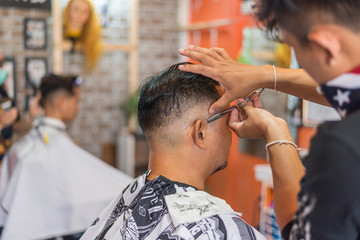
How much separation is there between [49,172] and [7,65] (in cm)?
217

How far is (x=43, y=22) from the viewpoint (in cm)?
512

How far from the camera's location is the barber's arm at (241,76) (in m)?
1.21

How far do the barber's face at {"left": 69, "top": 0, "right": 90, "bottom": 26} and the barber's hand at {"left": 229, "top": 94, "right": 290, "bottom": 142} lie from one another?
389 centimetres

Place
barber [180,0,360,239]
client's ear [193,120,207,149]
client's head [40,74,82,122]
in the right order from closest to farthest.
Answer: barber [180,0,360,239] < client's ear [193,120,207,149] < client's head [40,74,82,122]

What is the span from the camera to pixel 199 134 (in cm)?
139

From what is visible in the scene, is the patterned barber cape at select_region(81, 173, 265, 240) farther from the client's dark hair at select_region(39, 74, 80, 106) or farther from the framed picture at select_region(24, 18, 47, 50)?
the framed picture at select_region(24, 18, 47, 50)

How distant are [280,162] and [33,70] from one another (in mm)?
4558

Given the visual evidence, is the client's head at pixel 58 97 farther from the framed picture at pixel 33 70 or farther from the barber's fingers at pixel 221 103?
the barber's fingers at pixel 221 103

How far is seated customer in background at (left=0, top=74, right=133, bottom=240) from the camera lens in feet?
10.4

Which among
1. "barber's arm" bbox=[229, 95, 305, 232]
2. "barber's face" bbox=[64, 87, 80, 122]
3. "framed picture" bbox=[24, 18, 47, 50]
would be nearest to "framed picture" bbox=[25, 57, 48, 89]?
"framed picture" bbox=[24, 18, 47, 50]

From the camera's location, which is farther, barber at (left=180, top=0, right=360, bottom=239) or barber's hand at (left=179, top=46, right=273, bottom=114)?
barber's hand at (left=179, top=46, right=273, bottom=114)

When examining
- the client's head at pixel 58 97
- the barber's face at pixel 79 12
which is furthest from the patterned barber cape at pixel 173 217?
the barber's face at pixel 79 12

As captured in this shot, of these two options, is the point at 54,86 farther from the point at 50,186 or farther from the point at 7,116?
the point at 50,186

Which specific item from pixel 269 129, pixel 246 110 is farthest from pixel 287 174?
pixel 246 110
